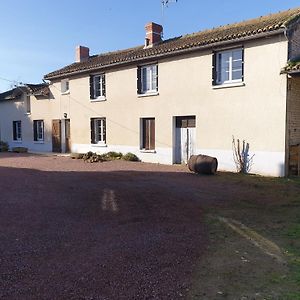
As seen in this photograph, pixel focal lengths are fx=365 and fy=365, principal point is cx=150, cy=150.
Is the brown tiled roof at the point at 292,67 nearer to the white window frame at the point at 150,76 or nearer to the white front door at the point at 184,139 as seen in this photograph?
the white front door at the point at 184,139

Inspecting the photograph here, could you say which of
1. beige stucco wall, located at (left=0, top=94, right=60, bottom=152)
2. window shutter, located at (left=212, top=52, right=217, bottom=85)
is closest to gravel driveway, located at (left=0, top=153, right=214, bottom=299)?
window shutter, located at (left=212, top=52, right=217, bottom=85)

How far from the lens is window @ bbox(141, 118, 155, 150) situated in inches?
741

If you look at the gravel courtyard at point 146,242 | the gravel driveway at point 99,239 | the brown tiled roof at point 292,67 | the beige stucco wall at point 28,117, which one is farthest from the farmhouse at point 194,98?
the gravel driveway at point 99,239

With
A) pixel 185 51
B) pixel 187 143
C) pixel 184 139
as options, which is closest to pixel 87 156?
pixel 184 139

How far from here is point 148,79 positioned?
1902cm

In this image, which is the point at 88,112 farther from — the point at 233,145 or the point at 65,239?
the point at 65,239

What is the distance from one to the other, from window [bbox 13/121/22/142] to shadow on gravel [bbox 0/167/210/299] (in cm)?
1911

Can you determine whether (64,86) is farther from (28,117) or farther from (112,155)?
(112,155)

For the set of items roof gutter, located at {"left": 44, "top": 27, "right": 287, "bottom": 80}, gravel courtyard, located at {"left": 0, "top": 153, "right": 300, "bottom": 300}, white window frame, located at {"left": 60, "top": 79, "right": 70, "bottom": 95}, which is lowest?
gravel courtyard, located at {"left": 0, "top": 153, "right": 300, "bottom": 300}

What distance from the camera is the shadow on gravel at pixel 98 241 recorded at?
4.33 metres

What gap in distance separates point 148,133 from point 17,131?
1489 cm

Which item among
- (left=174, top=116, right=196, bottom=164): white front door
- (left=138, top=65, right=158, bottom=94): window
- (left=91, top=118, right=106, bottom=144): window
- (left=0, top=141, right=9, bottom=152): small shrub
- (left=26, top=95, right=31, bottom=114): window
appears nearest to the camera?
(left=174, top=116, right=196, bottom=164): white front door

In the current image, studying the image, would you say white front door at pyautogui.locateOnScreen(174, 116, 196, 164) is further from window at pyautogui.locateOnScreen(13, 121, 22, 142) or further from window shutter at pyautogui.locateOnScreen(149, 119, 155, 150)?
window at pyautogui.locateOnScreen(13, 121, 22, 142)

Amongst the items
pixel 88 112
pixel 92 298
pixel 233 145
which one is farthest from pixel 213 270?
pixel 88 112
